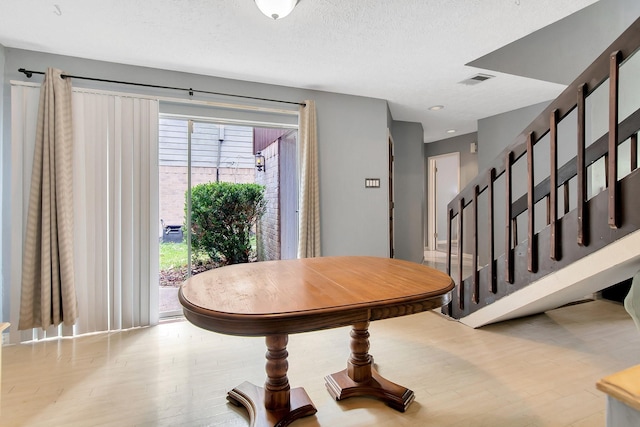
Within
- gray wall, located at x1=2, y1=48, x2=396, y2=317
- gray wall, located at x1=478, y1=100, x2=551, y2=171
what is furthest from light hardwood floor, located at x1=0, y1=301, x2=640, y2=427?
gray wall, located at x1=478, y1=100, x2=551, y2=171

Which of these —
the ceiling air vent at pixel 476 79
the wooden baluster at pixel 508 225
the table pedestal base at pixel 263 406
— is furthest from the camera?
the ceiling air vent at pixel 476 79

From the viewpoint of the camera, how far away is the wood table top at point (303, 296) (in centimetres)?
109

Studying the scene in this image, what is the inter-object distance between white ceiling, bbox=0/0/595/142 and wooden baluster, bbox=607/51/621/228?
26.2 inches

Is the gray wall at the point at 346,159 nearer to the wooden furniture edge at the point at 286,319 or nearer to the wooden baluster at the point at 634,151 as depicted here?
the wooden baluster at the point at 634,151

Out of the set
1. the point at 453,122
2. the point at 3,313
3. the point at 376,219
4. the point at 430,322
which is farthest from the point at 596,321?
the point at 3,313

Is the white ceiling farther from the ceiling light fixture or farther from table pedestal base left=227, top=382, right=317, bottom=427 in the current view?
table pedestal base left=227, top=382, right=317, bottom=427

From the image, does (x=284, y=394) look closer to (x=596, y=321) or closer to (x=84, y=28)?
(x=84, y=28)

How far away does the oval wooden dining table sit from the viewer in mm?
1116

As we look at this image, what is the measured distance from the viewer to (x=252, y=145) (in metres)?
3.59

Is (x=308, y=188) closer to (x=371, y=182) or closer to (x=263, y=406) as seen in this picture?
(x=371, y=182)

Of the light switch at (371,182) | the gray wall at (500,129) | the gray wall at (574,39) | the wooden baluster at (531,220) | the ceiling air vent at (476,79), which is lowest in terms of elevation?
the wooden baluster at (531,220)

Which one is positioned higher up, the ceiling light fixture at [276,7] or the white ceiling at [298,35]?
the white ceiling at [298,35]

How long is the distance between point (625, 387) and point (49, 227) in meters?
3.36

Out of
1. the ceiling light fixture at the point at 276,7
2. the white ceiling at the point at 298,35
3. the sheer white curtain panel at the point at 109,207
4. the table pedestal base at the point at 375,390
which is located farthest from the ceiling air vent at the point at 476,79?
the sheer white curtain panel at the point at 109,207
